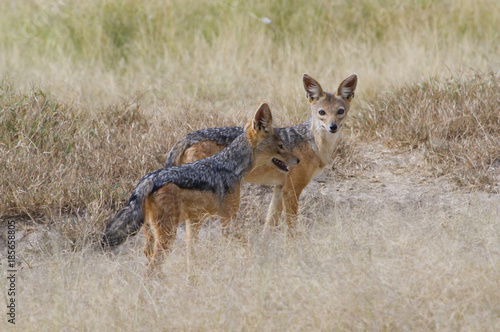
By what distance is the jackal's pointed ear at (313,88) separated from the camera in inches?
288

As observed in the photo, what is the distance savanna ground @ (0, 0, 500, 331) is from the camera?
180 inches

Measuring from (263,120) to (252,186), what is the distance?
1.60 metres

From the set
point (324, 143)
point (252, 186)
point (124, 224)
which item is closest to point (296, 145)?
point (324, 143)

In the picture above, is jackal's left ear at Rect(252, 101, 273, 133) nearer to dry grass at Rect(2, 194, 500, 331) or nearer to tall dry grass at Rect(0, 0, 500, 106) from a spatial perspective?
dry grass at Rect(2, 194, 500, 331)

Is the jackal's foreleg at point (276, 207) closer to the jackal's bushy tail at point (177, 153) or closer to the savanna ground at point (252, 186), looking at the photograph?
the savanna ground at point (252, 186)

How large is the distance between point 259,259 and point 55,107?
4107 millimetres

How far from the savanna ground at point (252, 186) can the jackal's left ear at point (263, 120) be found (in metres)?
0.92

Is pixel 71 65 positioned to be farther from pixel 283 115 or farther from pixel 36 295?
pixel 36 295

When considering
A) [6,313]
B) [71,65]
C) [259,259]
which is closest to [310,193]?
[259,259]

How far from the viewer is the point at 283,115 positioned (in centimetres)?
882

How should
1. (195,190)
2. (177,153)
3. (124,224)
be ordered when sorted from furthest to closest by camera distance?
1. (177,153)
2. (195,190)
3. (124,224)

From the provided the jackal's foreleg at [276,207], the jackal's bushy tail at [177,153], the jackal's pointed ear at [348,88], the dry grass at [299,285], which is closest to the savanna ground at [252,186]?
the dry grass at [299,285]

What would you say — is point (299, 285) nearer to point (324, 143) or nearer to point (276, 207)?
point (276, 207)

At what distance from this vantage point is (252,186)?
7.74 meters
